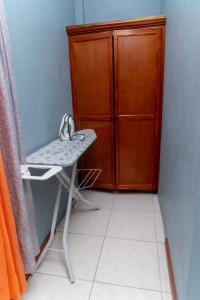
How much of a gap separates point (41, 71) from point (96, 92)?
2.56 feet

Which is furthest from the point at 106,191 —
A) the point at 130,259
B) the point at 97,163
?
the point at 130,259

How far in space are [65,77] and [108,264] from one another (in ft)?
6.11

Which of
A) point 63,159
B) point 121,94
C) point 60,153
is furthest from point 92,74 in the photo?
point 63,159

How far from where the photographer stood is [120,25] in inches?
83.7

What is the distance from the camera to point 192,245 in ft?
3.28

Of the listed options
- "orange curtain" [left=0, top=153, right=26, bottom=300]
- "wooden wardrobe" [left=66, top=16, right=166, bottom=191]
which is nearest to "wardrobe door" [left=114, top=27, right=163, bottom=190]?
"wooden wardrobe" [left=66, top=16, right=166, bottom=191]

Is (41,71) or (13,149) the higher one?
(41,71)

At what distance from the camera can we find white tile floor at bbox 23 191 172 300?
1.39 m

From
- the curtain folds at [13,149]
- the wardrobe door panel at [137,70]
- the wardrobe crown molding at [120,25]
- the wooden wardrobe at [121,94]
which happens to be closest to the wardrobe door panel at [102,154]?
the wooden wardrobe at [121,94]

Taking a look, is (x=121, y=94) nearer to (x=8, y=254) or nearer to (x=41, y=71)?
(x=41, y=71)

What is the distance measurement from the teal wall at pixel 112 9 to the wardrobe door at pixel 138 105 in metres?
0.55

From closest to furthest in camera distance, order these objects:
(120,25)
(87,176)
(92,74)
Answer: (120,25) < (92,74) < (87,176)

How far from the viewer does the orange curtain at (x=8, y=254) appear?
109cm

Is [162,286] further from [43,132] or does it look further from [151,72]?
[151,72]
